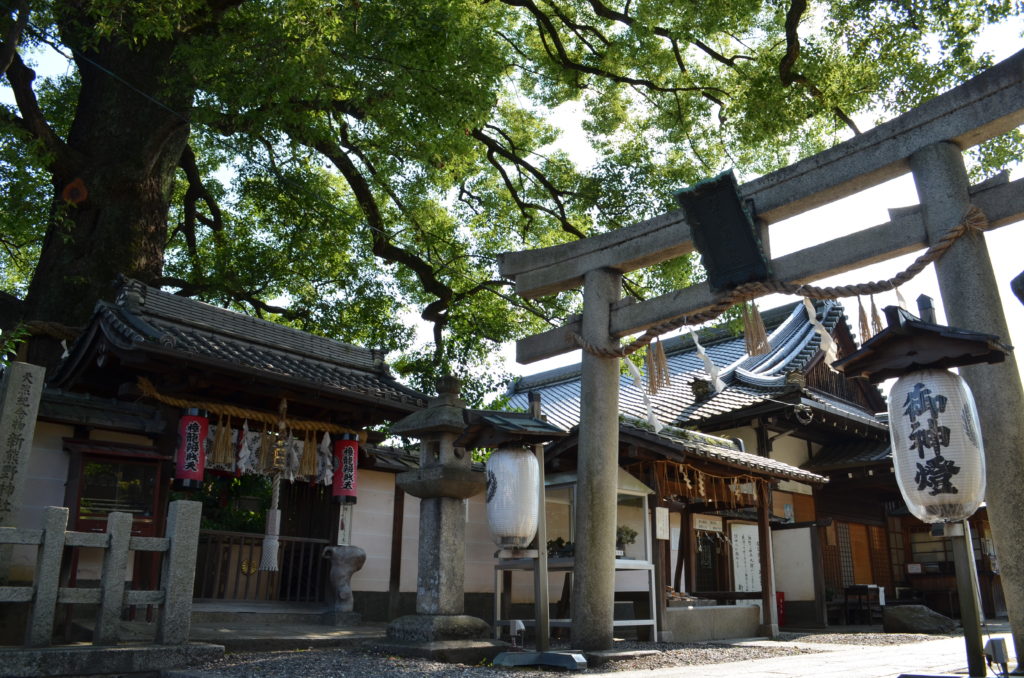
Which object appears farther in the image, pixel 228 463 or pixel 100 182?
pixel 100 182

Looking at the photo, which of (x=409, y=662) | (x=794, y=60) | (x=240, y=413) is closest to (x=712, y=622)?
(x=409, y=662)

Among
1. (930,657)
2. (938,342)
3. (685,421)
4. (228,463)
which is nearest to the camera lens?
(938,342)

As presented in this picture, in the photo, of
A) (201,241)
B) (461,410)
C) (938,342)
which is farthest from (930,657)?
(201,241)

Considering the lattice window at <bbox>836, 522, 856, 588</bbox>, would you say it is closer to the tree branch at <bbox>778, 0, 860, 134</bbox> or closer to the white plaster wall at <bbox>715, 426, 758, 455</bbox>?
the white plaster wall at <bbox>715, 426, 758, 455</bbox>

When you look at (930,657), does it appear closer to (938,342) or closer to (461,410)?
(938,342)

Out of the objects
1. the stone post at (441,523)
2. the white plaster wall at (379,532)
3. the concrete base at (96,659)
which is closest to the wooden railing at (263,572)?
the white plaster wall at (379,532)

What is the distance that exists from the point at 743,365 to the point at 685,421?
3335mm

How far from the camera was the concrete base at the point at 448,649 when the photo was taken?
7797 millimetres

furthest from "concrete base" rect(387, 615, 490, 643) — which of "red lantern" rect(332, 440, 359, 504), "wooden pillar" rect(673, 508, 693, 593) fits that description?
"wooden pillar" rect(673, 508, 693, 593)

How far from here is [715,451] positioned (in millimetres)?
12594

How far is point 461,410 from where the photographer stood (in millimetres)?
8867

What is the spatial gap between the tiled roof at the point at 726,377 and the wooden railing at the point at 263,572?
7.18 metres

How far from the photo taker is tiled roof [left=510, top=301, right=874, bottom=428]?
54.9ft

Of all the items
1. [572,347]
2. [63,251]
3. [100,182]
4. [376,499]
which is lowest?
[376,499]
